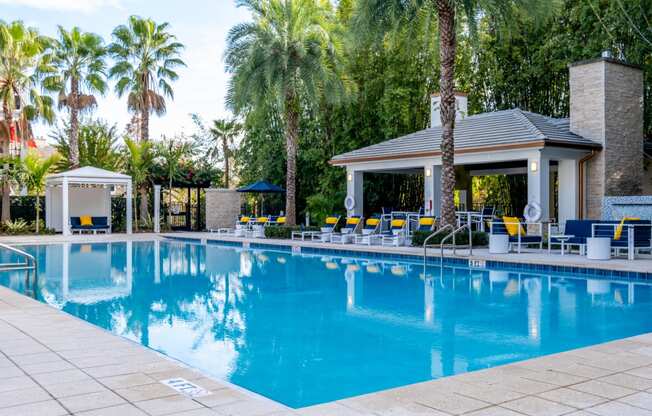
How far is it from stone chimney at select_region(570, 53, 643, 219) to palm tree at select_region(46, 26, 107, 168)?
19.3m

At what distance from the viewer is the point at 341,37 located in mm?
22391

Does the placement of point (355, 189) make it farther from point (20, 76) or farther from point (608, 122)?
point (20, 76)

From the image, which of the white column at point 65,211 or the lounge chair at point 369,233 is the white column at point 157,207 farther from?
the lounge chair at point 369,233

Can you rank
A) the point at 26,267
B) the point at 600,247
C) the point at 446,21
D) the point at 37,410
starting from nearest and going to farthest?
the point at 37,410 < the point at 26,267 < the point at 600,247 < the point at 446,21

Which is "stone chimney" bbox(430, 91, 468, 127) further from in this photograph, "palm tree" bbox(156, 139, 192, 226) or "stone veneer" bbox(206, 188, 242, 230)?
"palm tree" bbox(156, 139, 192, 226)

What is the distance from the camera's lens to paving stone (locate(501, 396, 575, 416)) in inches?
146

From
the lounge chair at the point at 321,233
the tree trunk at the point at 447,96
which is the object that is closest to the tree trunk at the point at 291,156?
the lounge chair at the point at 321,233

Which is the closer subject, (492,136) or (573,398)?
(573,398)

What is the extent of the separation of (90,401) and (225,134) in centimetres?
3098

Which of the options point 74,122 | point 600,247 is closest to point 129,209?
point 74,122

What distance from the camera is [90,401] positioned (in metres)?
3.91

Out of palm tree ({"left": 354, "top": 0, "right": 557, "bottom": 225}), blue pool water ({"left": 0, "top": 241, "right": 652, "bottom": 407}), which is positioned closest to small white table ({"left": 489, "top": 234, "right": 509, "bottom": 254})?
palm tree ({"left": 354, "top": 0, "right": 557, "bottom": 225})

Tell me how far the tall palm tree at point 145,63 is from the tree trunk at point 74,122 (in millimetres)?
1722

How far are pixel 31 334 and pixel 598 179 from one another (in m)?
15.5
